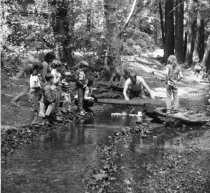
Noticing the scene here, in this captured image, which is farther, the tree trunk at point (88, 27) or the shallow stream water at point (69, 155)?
the tree trunk at point (88, 27)

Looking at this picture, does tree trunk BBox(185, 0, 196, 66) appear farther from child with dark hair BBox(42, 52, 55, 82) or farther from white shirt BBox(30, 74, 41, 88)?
white shirt BBox(30, 74, 41, 88)

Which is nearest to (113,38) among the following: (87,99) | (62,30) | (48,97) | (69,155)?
(62,30)

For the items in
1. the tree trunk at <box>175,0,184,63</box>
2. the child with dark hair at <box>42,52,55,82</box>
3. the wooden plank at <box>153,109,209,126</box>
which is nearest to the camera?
the child with dark hair at <box>42,52,55,82</box>

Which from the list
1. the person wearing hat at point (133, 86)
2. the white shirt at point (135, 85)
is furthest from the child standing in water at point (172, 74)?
the white shirt at point (135, 85)

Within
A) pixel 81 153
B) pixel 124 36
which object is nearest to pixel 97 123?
pixel 81 153

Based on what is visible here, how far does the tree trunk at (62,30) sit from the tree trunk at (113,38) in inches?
81.8

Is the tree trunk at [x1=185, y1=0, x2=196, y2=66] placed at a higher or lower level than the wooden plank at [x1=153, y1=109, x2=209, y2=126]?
higher

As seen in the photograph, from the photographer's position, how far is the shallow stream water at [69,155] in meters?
6.79

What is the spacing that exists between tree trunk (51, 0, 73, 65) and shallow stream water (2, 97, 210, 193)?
1039 cm

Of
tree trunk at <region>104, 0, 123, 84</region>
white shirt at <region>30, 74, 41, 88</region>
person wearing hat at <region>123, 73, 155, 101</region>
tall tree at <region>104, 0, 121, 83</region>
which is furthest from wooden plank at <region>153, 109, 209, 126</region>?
tall tree at <region>104, 0, 121, 83</region>

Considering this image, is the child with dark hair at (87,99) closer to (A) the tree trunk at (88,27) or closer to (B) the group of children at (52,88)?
(B) the group of children at (52,88)

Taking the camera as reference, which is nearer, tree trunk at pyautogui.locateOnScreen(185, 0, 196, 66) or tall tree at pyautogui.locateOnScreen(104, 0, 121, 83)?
tall tree at pyautogui.locateOnScreen(104, 0, 121, 83)

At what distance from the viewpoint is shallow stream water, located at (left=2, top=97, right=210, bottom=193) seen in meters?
6.79

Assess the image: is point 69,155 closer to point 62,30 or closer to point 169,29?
point 62,30
